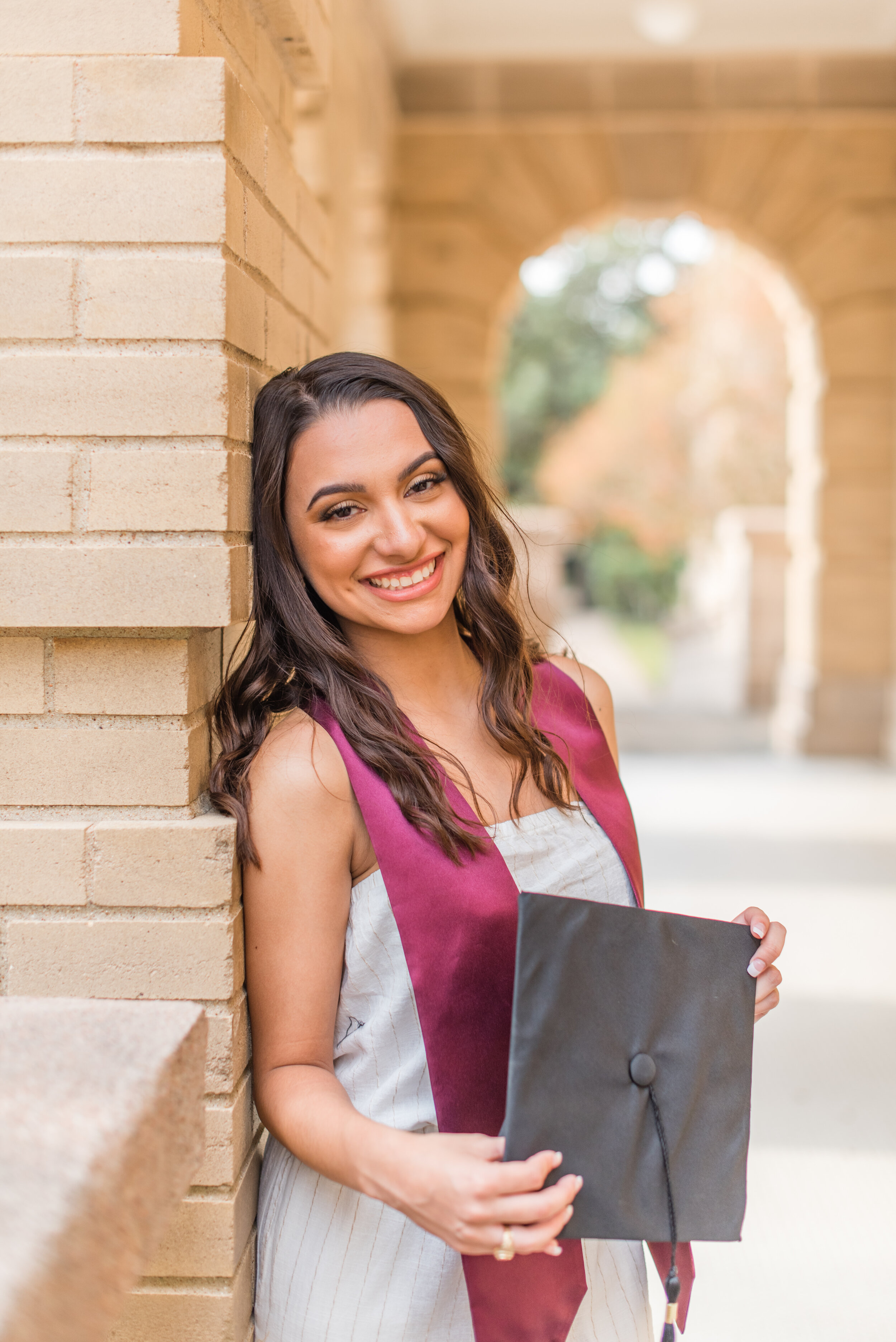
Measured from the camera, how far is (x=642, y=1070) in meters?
1.15

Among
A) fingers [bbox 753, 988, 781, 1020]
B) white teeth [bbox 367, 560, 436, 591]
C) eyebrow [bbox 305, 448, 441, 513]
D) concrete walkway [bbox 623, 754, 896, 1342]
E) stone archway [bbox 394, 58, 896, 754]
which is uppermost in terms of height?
stone archway [bbox 394, 58, 896, 754]

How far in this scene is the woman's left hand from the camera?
1.28 meters

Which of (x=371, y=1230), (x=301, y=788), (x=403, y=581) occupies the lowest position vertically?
(x=371, y=1230)

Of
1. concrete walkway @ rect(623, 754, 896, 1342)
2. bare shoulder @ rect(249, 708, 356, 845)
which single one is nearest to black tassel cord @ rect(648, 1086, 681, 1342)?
bare shoulder @ rect(249, 708, 356, 845)

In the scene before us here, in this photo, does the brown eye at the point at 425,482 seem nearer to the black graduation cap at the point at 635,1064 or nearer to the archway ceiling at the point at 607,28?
the black graduation cap at the point at 635,1064

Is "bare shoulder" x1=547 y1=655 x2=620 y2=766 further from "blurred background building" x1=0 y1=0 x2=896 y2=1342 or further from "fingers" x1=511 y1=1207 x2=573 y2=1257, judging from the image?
"fingers" x1=511 y1=1207 x2=573 y2=1257

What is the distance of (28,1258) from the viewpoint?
69cm

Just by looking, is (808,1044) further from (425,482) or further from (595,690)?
(425,482)

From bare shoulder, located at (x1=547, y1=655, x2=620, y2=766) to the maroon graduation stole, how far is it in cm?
49

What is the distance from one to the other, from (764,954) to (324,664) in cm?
59

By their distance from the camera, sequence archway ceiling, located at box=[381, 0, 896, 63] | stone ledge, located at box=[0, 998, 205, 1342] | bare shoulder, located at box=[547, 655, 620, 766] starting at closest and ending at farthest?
stone ledge, located at box=[0, 998, 205, 1342], bare shoulder, located at box=[547, 655, 620, 766], archway ceiling, located at box=[381, 0, 896, 63]

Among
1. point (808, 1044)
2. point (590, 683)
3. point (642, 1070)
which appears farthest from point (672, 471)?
point (642, 1070)

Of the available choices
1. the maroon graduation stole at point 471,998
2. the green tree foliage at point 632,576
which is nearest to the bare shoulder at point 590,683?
the maroon graduation stole at point 471,998

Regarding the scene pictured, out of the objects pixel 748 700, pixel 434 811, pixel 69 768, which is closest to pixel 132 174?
pixel 69 768
